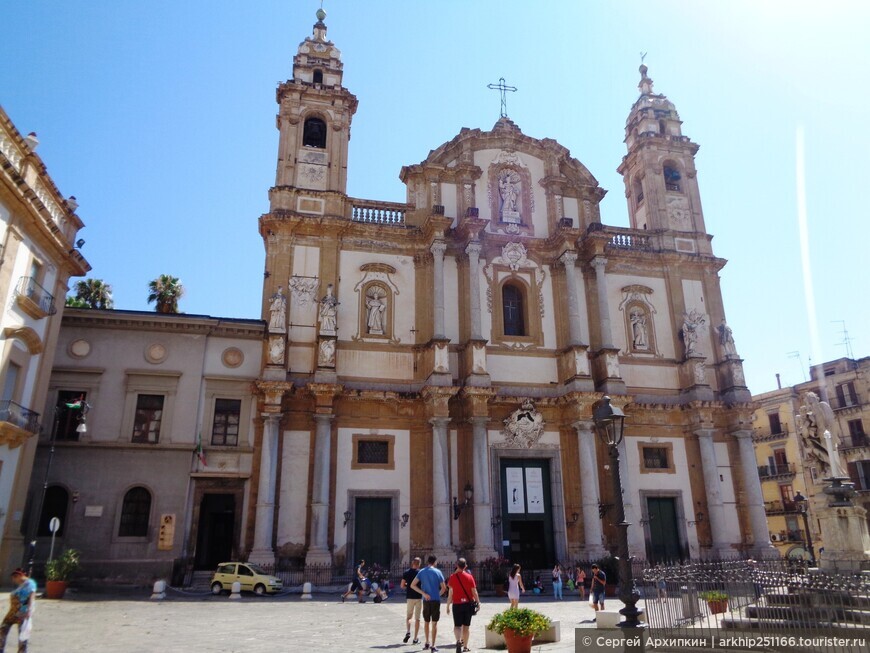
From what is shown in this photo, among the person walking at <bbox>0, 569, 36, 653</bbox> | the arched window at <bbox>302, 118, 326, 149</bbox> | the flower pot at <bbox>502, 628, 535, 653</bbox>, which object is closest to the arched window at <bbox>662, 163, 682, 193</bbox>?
the arched window at <bbox>302, 118, 326, 149</bbox>

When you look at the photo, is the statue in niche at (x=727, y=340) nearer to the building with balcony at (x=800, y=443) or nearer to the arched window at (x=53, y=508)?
the building with balcony at (x=800, y=443)

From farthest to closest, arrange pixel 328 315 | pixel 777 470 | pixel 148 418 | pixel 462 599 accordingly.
A: pixel 777 470, pixel 328 315, pixel 148 418, pixel 462 599

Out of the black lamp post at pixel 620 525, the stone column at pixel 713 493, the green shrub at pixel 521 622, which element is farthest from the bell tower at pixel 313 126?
the green shrub at pixel 521 622

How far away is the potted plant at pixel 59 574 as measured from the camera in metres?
18.2

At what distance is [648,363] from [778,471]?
2262cm

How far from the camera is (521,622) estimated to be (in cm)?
1066

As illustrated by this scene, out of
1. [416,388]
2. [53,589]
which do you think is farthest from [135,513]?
[416,388]

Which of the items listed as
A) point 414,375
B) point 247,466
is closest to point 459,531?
point 414,375

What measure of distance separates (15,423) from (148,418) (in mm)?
5168

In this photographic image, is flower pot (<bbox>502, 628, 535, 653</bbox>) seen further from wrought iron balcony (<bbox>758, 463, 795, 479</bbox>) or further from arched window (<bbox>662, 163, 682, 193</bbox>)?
wrought iron balcony (<bbox>758, 463, 795, 479</bbox>)

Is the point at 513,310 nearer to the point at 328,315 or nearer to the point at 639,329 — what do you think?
the point at 639,329

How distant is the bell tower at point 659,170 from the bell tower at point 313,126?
50.3 feet

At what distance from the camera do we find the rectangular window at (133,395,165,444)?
24.0 metres

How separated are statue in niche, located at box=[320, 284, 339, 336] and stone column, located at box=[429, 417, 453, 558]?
17.3ft
